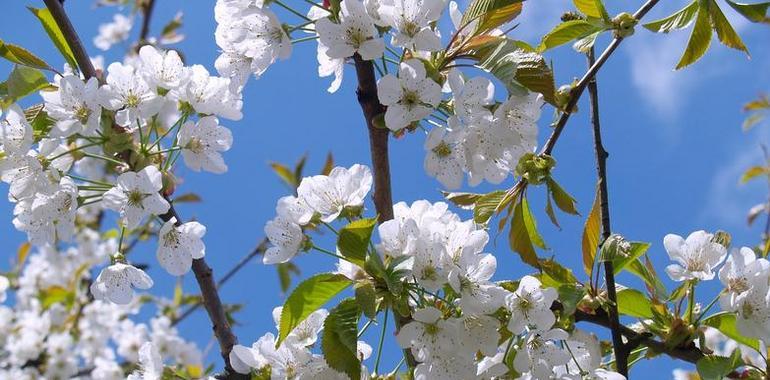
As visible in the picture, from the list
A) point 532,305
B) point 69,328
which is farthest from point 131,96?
point 69,328

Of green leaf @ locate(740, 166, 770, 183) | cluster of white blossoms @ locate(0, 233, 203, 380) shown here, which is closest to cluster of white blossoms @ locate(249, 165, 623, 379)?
green leaf @ locate(740, 166, 770, 183)

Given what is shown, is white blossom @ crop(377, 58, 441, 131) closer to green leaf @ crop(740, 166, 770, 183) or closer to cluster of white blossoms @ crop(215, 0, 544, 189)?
cluster of white blossoms @ crop(215, 0, 544, 189)

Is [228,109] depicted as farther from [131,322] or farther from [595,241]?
[131,322]

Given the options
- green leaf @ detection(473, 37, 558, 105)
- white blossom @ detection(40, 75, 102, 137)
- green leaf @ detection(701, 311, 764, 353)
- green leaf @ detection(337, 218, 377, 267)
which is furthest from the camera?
green leaf @ detection(701, 311, 764, 353)

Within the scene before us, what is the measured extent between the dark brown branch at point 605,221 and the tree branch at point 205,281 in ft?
2.26

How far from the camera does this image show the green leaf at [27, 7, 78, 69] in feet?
4.85

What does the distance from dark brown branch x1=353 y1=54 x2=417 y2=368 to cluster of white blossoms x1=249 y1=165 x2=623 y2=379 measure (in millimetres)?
56

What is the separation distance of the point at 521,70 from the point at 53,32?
903mm

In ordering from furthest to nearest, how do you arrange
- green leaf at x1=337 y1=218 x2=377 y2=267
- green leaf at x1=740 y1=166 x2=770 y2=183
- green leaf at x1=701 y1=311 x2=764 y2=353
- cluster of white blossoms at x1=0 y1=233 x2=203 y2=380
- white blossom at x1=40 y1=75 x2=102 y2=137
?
cluster of white blossoms at x1=0 y1=233 x2=203 y2=380
green leaf at x1=740 y1=166 x2=770 y2=183
green leaf at x1=701 y1=311 x2=764 y2=353
white blossom at x1=40 y1=75 x2=102 y2=137
green leaf at x1=337 y1=218 x2=377 y2=267

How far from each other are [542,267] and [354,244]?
0.45m

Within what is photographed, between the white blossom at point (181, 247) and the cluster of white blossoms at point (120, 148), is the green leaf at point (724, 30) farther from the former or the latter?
the white blossom at point (181, 247)

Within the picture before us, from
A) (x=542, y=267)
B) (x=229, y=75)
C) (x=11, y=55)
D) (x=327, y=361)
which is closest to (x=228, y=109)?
(x=229, y=75)

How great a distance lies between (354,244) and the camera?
1155 millimetres

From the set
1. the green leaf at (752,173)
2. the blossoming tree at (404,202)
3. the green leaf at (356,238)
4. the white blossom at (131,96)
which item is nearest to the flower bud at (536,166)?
the blossoming tree at (404,202)
